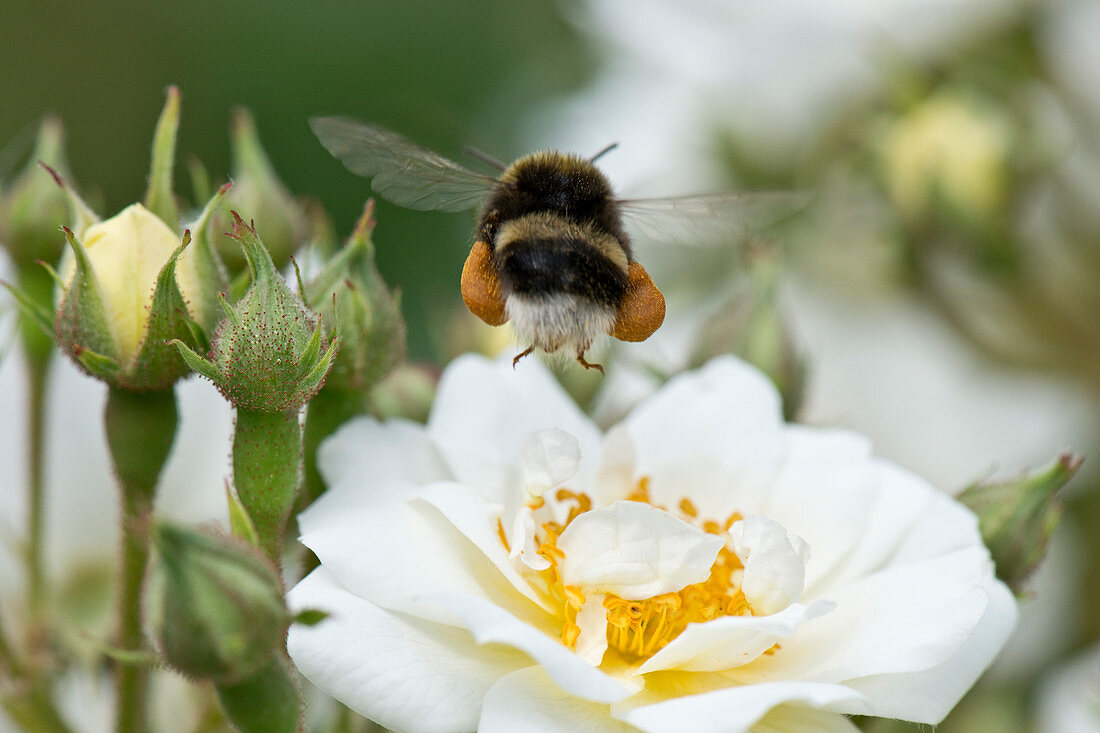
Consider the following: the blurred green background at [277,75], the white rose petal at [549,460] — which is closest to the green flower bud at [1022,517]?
the white rose petal at [549,460]

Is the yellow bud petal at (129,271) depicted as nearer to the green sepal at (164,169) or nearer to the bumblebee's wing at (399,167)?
the green sepal at (164,169)

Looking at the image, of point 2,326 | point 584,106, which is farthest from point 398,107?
point 2,326

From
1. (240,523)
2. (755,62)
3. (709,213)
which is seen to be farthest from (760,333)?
(755,62)

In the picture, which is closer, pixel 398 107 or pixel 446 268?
pixel 398 107

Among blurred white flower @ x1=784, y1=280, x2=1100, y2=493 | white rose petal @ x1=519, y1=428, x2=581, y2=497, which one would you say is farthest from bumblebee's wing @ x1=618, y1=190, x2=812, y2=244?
blurred white flower @ x1=784, y1=280, x2=1100, y2=493

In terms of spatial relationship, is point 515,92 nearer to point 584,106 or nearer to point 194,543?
point 584,106

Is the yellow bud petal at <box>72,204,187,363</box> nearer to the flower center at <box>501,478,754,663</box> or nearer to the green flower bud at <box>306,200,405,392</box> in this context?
the green flower bud at <box>306,200,405,392</box>
